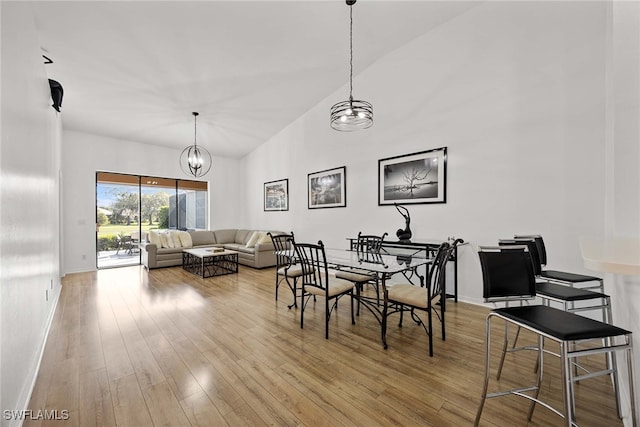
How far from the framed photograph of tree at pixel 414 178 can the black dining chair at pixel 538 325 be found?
2.29 meters

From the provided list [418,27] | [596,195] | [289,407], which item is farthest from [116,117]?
[596,195]

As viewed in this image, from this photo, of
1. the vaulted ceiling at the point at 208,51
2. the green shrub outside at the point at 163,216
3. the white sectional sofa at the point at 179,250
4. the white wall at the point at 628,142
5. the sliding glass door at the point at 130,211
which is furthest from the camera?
the green shrub outside at the point at 163,216

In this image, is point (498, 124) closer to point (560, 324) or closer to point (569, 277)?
point (569, 277)

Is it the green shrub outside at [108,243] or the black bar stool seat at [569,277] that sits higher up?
the black bar stool seat at [569,277]

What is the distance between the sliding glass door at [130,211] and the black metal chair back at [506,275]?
7.51 metres

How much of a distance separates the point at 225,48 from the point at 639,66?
13.3 ft

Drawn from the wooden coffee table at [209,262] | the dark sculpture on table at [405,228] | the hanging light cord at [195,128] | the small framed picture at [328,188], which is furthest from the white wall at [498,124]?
the hanging light cord at [195,128]

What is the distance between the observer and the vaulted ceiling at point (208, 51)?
3057 millimetres

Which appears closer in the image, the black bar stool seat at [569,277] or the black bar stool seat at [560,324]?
the black bar stool seat at [560,324]

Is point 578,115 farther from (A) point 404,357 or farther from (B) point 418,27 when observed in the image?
(A) point 404,357

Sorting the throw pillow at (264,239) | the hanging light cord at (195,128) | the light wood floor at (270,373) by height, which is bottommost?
the light wood floor at (270,373)

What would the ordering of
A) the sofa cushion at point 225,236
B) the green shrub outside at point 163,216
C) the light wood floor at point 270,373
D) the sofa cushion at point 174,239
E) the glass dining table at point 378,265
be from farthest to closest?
the sofa cushion at point 225,236 < the green shrub outside at point 163,216 < the sofa cushion at point 174,239 < the glass dining table at point 378,265 < the light wood floor at point 270,373

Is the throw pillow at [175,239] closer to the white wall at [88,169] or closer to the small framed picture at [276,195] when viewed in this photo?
the white wall at [88,169]

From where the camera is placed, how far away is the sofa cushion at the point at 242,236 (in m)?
7.64
